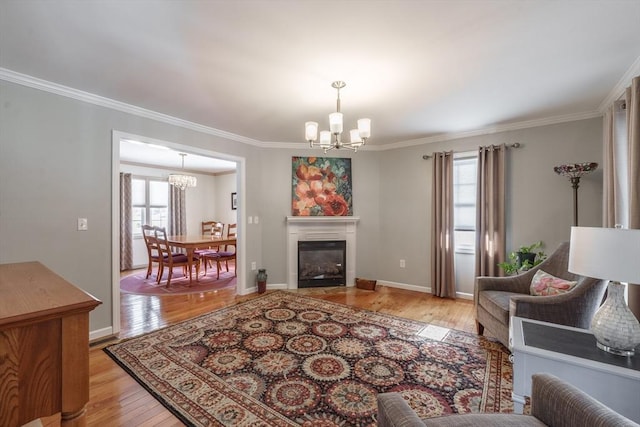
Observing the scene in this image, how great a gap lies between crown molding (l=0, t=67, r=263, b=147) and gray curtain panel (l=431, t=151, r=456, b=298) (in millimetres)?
3115

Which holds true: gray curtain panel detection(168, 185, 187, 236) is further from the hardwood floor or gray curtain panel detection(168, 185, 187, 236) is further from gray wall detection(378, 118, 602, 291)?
gray wall detection(378, 118, 602, 291)

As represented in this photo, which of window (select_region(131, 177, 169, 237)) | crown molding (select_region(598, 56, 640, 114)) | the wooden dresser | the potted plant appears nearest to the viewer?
the wooden dresser

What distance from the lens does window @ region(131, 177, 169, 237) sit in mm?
6270

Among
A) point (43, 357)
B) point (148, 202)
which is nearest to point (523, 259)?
point (43, 357)

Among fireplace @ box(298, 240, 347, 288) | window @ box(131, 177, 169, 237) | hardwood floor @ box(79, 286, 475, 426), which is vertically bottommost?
hardwood floor @ box(79, 286, 475, 426)

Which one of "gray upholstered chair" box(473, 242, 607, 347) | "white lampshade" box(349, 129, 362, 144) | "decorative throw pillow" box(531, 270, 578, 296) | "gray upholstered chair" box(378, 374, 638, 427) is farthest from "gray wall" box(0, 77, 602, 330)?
"gray upholstered chair" box(378, 374, 638, 427)

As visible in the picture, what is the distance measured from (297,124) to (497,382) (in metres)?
3.23

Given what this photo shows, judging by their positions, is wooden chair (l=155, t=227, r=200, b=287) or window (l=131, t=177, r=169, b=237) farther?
window (l=131, t=177, r=169, b=237)

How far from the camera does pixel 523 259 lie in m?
3.28

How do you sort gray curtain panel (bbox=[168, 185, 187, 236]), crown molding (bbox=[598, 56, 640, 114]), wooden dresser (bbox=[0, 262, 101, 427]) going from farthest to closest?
gray curtain panel (bbox=[168, 185, 187, 236]), crown molding (bbox=[598, 56, 640, 114]), wooden dresser (bbox=[0, 262, 101, 427])

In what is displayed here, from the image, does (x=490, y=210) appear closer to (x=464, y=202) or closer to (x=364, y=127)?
(x=464, y=202)

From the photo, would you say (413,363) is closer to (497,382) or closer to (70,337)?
(497,382)

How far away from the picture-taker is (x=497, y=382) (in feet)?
6.59

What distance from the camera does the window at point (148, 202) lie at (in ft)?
20.6
